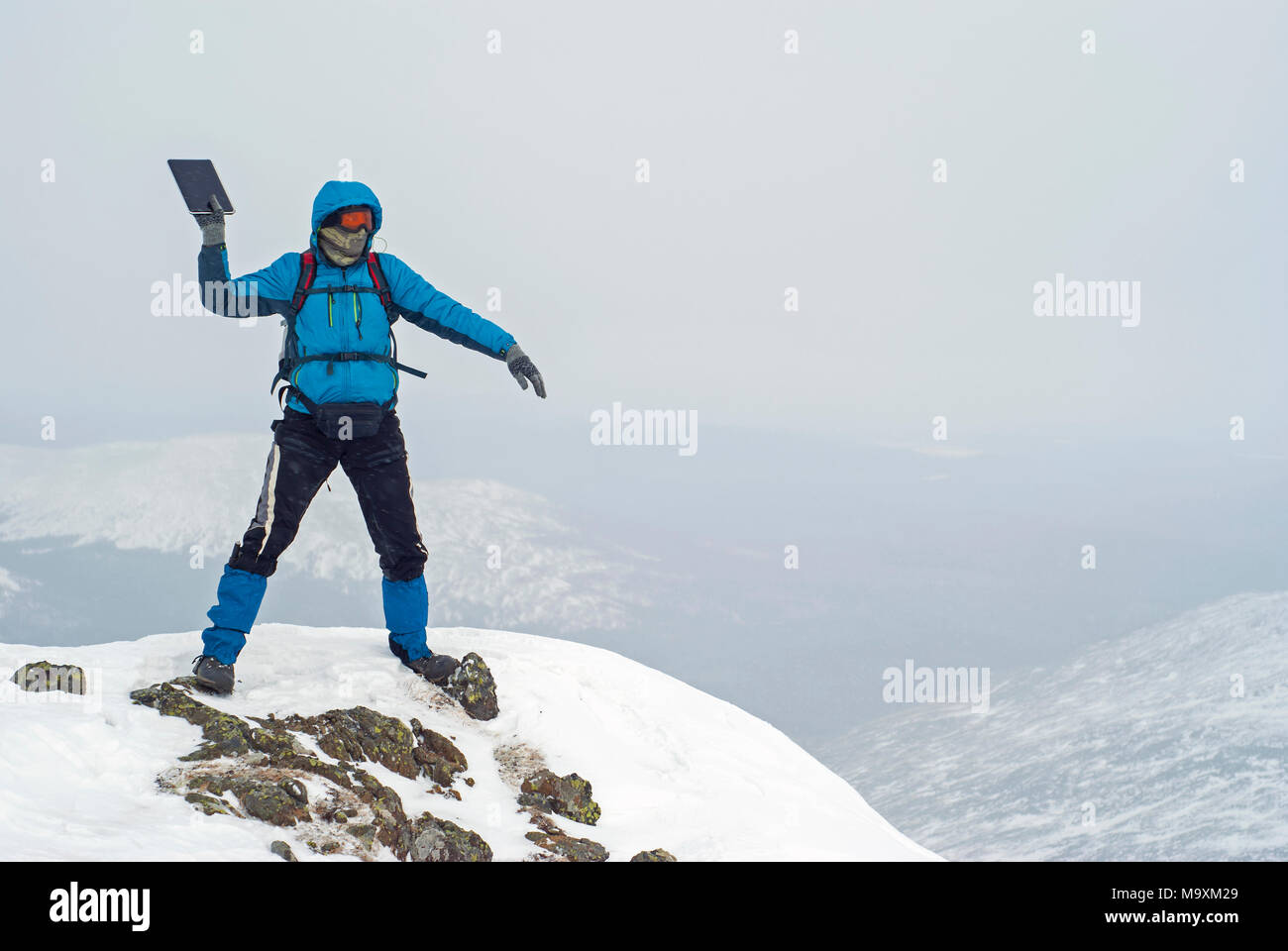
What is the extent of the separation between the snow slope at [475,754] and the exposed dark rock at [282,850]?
7 cm

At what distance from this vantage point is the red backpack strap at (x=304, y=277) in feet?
22.5

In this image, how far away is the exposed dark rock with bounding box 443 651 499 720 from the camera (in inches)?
300

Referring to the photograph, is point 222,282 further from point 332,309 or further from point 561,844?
point 561,844

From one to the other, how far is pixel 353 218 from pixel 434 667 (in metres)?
3.91

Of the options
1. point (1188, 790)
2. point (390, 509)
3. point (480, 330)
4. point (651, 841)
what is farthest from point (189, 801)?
point (1188, 790)

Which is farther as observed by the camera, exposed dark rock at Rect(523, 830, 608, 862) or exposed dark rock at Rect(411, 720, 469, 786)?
exposed dark rock at Rect(411, 720, 469, 786)

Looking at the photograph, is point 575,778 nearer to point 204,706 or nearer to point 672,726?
point 672,726


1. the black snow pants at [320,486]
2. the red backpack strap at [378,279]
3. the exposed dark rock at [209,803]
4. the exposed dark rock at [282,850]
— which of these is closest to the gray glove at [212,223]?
the red backpack strap at [378,279]

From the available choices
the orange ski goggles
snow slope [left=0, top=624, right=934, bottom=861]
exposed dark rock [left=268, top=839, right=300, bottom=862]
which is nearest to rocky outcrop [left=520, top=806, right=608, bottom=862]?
snow slope [left=0, top=624, right=934, bottom=861]

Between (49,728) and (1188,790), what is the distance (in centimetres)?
12247

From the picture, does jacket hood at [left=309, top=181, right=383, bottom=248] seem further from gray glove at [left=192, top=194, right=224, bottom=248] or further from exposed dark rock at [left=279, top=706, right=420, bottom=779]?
exposed dark rock at [left=279, top=706, right=420, bottom=779]

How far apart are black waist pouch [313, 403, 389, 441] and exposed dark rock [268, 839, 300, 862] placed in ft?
10.7

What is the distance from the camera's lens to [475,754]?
7.10 metres

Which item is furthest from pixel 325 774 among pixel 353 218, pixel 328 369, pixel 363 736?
pixel 353 218
